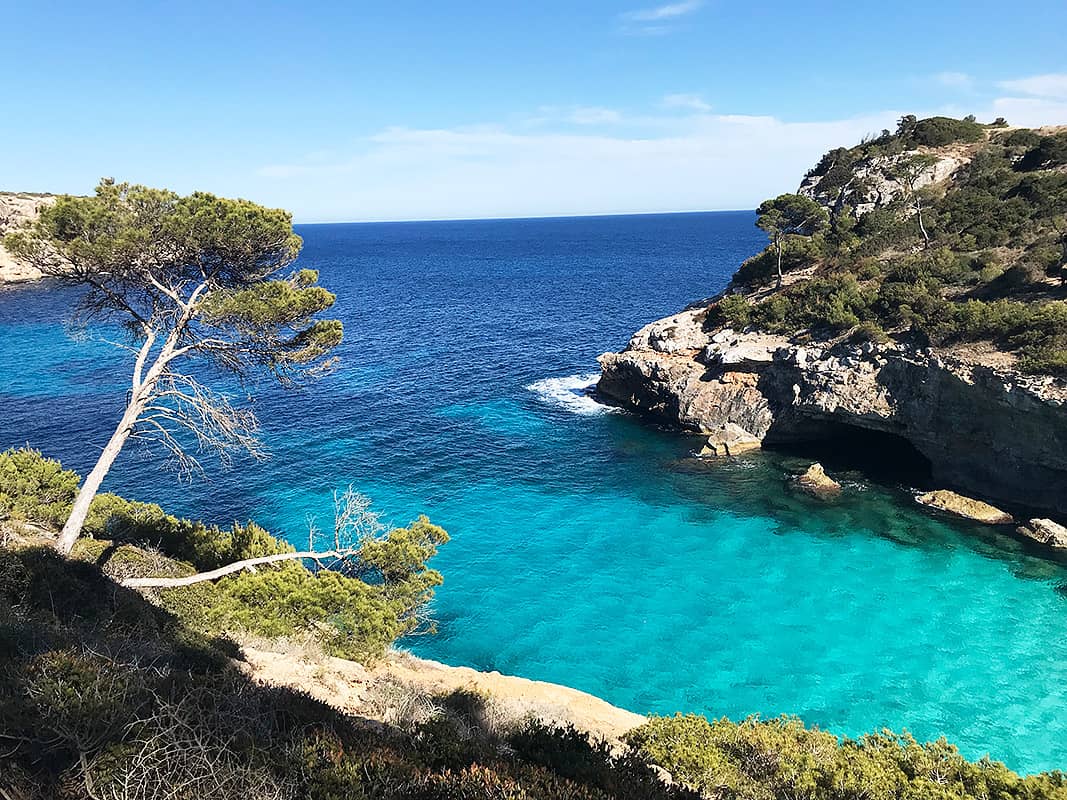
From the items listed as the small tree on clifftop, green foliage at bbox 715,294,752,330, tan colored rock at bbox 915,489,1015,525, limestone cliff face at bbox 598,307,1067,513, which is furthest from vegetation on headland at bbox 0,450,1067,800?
the small tree on clifftop

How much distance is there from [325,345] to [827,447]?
109 feet

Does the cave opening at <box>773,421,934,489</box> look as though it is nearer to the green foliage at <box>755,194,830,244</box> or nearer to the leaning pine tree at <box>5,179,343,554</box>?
the green foliage at <box>755,194,830,244</box>

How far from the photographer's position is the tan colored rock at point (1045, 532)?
27.7m

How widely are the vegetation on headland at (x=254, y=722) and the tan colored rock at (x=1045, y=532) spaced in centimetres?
2013

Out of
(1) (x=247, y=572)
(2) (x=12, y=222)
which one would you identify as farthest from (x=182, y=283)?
(2) (x=12, y=222)

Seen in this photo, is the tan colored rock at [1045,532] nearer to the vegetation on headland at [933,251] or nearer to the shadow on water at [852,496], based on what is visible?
the shadow on water at [852,496]

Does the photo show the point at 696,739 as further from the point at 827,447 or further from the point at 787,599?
the point at 827,447

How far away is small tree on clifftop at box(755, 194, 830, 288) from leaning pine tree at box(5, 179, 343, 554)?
146ft

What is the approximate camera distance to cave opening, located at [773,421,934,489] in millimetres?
35812

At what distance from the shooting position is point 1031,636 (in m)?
22.7

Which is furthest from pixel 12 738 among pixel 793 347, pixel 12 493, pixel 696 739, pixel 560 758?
pixel 793 347

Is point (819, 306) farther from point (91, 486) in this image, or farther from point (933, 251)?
point (91, 486)

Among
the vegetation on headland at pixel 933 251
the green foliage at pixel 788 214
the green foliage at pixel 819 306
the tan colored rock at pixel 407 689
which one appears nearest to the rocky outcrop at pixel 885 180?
the vegetation on headland at pixel 933 251

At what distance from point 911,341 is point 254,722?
121 feet
